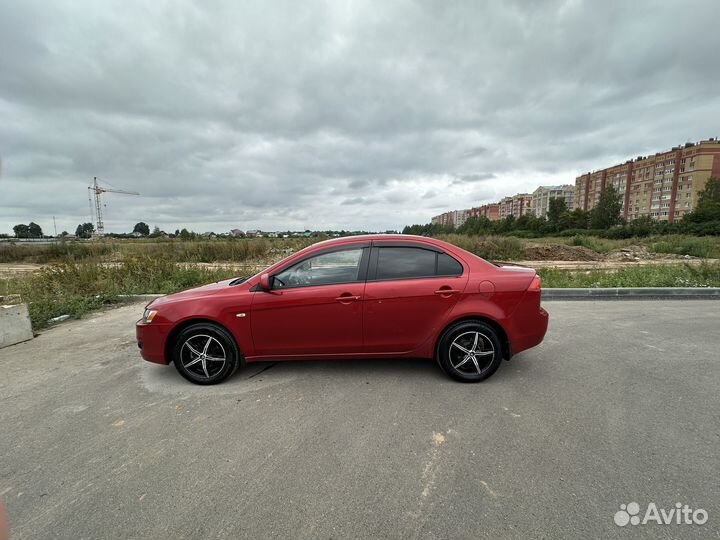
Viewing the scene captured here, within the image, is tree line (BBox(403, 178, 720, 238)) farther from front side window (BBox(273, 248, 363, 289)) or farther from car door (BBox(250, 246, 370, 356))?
car door (BBox(250, 246, 370, 356))

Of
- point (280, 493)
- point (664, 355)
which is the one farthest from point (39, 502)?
point (664, 355)

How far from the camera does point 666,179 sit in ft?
248

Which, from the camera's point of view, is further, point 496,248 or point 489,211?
point 489,211

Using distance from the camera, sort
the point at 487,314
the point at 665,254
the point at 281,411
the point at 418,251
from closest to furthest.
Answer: the point at 281,411, the point at 487,314, the point at 418,251, the point at 665,254

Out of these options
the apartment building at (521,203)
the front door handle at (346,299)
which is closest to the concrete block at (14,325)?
the front door handle at (346,299)

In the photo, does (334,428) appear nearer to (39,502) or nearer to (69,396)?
(39,502)

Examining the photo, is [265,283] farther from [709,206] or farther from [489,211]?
[489,211]

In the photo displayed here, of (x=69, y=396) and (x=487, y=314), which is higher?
(x=487, y=314)

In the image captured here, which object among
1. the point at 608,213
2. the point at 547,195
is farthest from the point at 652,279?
the point at 547,195

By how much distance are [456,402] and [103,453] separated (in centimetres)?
300

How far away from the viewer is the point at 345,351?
3.58 metres

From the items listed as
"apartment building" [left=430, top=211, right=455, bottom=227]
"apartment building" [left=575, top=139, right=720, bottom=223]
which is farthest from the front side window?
"apartment building" [left=430, top=211, right=455, bottom=227]

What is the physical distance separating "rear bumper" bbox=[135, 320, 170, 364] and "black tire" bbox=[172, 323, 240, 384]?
0.42ft

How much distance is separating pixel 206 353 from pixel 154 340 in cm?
59
